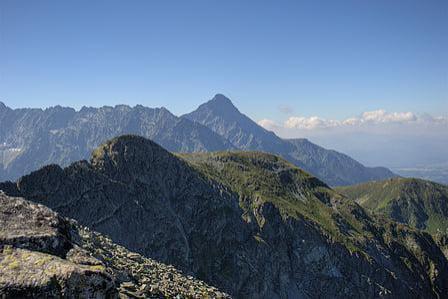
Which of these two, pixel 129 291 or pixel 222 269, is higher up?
Result: pixel 129 291

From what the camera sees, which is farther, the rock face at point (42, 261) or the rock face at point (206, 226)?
the rock face at point (206, 226)

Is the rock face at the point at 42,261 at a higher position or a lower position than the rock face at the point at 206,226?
higher

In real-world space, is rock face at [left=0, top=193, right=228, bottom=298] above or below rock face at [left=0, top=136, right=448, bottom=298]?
above

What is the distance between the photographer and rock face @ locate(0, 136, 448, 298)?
4948 inches

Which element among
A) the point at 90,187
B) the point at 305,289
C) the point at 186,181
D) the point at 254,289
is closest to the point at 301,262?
the point at 305,289

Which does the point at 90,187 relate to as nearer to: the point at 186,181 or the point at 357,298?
the point at 186,181

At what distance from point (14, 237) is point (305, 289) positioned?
540 ft

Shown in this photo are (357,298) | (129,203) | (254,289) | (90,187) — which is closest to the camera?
(90,187)

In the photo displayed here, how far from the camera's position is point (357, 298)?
175 metres

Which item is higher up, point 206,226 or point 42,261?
point 42,261

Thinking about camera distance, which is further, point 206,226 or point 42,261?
point 206,226

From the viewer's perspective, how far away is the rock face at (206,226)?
412 ft

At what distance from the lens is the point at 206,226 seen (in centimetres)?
16238

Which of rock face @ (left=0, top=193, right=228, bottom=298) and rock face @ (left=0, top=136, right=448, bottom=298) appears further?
rock face @ (left=0, top=136, right=448, bottom=298)
